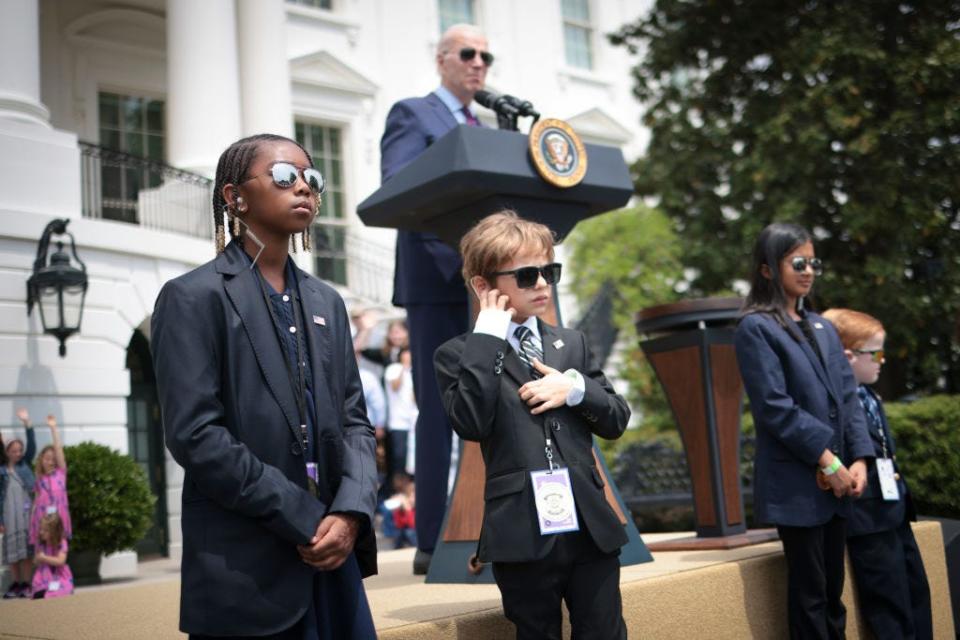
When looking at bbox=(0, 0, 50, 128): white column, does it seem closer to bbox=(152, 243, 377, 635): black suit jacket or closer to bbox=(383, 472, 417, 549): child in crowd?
bbox=(383, 472, 417, 549): child in crowd

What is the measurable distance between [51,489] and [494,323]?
720 cm

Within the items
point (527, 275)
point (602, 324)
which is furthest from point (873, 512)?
point (602, 324)

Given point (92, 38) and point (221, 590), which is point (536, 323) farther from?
point (92, 38)

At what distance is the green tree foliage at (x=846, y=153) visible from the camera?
12.4 metres

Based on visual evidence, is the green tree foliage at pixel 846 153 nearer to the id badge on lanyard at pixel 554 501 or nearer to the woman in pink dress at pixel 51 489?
the woman in pink dress at pixel 51 489

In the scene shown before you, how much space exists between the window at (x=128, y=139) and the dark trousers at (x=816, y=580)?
1299 cm

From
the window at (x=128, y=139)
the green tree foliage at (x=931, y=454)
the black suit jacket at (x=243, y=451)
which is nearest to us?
the black suit jacket at (x=243, y=451)

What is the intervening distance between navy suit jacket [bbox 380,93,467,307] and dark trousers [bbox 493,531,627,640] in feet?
6.14

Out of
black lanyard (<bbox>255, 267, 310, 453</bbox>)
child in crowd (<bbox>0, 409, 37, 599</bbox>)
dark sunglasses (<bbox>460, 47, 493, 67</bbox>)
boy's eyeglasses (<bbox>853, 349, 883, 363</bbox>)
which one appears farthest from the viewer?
child in crowd (<bbox>0, 409, 37, 599</bbox>)

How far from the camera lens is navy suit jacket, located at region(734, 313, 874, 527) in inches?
155

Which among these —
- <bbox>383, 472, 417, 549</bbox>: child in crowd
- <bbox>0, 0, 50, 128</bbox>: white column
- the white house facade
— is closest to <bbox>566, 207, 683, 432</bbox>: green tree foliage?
the white house facade

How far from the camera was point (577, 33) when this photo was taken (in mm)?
23016

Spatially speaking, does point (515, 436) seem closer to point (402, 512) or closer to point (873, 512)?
point (873, 512)

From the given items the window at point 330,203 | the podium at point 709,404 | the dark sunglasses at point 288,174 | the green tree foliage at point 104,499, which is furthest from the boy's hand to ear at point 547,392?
the window at point 330,203
